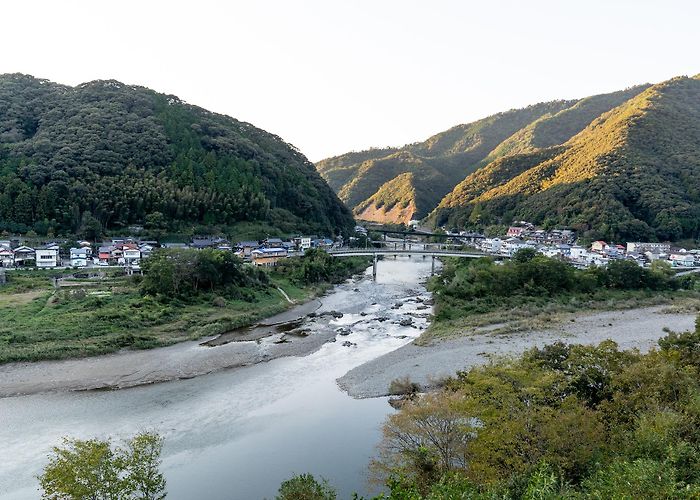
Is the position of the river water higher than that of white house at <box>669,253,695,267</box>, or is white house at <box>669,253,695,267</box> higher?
white house at <box>669,253,695,267</box>

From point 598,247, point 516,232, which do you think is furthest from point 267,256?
point 516,232

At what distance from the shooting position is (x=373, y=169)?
173 m

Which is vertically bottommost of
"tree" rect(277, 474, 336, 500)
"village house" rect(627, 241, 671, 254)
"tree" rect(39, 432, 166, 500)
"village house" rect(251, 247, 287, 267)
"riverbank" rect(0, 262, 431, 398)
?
"riverbank" rect(0, 262, 431, 398)

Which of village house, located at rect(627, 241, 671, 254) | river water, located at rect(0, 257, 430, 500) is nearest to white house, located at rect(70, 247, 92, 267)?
river water, located at rect(0, 257, 430, 500)

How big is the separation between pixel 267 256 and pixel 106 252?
1550 centimetres

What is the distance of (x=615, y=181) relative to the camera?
77.6m

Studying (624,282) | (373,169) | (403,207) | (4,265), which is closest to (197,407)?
(4,265)

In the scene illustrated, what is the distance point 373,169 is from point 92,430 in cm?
16088

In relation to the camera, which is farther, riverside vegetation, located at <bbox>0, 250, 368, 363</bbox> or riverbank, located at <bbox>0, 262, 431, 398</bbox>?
riverside vegetation, located at <bbox>0, 250, 368, 363</bbox>

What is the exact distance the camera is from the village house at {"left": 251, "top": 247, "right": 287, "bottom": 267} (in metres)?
49.5

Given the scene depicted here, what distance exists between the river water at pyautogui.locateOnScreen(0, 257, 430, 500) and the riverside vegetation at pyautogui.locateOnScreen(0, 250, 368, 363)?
617 centimetres

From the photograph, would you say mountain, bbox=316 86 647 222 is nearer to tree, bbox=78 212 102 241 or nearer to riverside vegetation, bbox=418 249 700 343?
riverside vegetation, bbox=418 249 700 343

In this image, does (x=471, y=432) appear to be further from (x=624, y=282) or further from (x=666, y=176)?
(x=666, y=176)

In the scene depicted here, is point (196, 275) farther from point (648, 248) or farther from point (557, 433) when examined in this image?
point (648, 248)
